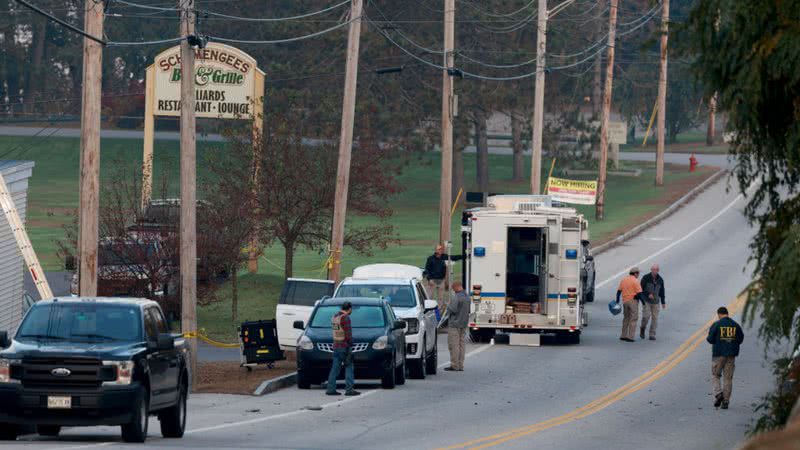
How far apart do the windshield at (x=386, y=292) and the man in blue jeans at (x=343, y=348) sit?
171 inches

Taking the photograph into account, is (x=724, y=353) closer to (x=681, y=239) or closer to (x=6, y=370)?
(x=6, y=370)

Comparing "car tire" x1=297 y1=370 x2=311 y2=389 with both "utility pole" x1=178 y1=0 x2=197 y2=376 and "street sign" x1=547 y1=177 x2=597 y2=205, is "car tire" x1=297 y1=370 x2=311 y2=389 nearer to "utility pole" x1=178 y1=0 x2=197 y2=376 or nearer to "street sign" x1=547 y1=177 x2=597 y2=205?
"utility pole" x1=178 y1=0 x2=197 y2=376

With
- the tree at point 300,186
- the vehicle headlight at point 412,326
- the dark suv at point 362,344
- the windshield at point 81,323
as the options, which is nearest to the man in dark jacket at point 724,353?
the dark suv at point 362,344

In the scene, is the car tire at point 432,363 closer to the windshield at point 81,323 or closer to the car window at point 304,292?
the car window at point 304,292

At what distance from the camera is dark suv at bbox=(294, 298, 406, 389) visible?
82.9 ft

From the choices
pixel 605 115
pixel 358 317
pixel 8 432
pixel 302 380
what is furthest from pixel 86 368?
pixel 605 115

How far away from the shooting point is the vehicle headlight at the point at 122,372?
16.7m

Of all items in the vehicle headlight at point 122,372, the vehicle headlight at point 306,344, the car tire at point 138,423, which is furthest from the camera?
the vehicle headlight at point 306,344

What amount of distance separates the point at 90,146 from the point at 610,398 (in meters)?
10.2

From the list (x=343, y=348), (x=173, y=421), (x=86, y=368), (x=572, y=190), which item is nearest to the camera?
(x=86, y=368)

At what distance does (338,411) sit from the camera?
22.4 metres

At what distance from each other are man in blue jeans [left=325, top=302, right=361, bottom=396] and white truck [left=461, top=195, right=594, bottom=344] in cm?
826

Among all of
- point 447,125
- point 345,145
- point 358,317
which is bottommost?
point 358,317

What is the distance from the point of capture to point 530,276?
111 ft
